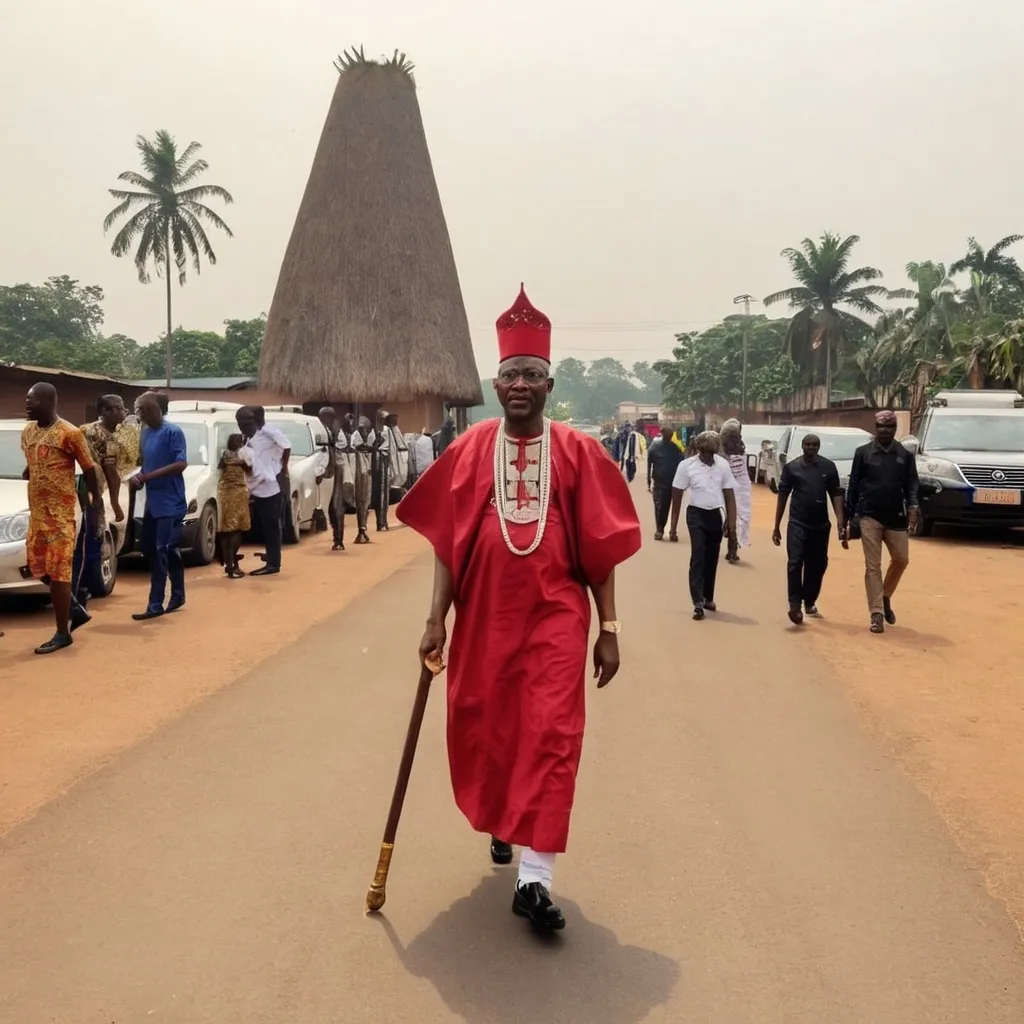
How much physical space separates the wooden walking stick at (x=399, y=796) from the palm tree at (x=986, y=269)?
162ft

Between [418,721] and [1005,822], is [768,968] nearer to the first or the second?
[418,721]

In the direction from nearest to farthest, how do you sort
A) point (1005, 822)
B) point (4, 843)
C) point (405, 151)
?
point (4, 843) < point (1005, 822) < point (405, 151)

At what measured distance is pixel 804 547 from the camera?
915cm

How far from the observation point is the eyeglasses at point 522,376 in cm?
393

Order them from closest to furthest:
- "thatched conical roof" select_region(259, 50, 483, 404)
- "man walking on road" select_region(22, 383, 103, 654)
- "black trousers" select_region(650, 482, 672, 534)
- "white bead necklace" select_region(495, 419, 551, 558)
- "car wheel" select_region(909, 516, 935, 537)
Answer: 1. "white bead necklace" select_region(495, 419, 551, 558)
2. "man walking on road" select_region(22, 383, 103, 654)
3. "black trousers" select_region(650, 482, 672, 534)
4. "car wheel" select_region(909, 516, 935, 537)
5. "thatched conical roof" select_region(259, 50, 483, 404)

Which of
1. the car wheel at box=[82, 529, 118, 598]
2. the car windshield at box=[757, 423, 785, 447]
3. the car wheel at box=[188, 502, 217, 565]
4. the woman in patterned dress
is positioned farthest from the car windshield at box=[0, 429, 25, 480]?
the car windshield at box=[757, 423, 785, 447]

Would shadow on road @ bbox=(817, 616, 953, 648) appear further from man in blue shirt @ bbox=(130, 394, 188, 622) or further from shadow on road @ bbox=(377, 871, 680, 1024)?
shadow on road @ bbox=(377, 871, 680, 1024)

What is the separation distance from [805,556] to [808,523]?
0.90ft

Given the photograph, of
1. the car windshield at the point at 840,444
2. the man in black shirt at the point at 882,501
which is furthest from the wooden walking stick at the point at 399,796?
the car windshield at the point at 840,444

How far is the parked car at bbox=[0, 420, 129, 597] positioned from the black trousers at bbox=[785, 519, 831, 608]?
5700 millimetres

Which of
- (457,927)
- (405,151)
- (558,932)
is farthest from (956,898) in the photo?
(405,151)

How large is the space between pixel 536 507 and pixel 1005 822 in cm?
245

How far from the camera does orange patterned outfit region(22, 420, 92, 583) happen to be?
754cm

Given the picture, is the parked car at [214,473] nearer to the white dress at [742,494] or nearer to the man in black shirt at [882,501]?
the white dress at [742,494]
